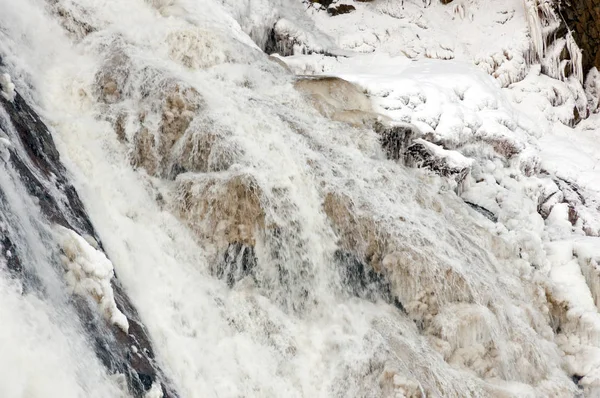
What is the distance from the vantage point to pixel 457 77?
1041cm

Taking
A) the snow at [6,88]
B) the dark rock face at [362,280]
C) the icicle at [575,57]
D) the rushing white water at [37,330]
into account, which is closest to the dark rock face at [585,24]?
the icicle at [575,57]

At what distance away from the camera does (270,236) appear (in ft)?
19.9

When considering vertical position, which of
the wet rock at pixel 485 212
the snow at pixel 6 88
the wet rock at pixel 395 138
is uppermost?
the snow at pixel 6 88

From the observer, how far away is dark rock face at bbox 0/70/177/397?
340 centimetres

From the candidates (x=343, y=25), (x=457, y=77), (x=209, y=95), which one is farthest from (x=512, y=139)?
(x=343, y=25)

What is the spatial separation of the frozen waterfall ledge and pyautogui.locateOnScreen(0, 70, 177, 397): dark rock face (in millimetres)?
83

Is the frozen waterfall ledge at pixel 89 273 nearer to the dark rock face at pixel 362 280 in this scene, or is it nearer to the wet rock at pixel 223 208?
the wet rock at pixel 223 208

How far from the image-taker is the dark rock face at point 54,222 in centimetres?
340

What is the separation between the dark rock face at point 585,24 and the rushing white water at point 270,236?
8969 mm

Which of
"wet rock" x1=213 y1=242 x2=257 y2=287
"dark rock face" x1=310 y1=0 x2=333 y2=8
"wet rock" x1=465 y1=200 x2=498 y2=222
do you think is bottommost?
"wet rock" x1=465 y1=200 x2=498 y2=222

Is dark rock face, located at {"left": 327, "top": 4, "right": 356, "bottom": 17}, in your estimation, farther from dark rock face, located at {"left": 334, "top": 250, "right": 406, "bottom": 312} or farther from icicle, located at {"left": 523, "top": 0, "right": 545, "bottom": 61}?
dark rock face, located at {"left": 334, "top": 250, "right": 406, "bottom": 312}

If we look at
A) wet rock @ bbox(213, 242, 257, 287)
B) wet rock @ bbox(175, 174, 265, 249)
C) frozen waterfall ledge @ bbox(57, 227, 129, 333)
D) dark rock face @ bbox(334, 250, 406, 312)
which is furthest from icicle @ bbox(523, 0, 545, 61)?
frozen waterfall ledge @ bbox(57, 227, 129, 333)

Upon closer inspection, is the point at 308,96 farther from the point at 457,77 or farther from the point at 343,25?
the point at 343,25

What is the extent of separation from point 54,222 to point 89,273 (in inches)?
21.4
